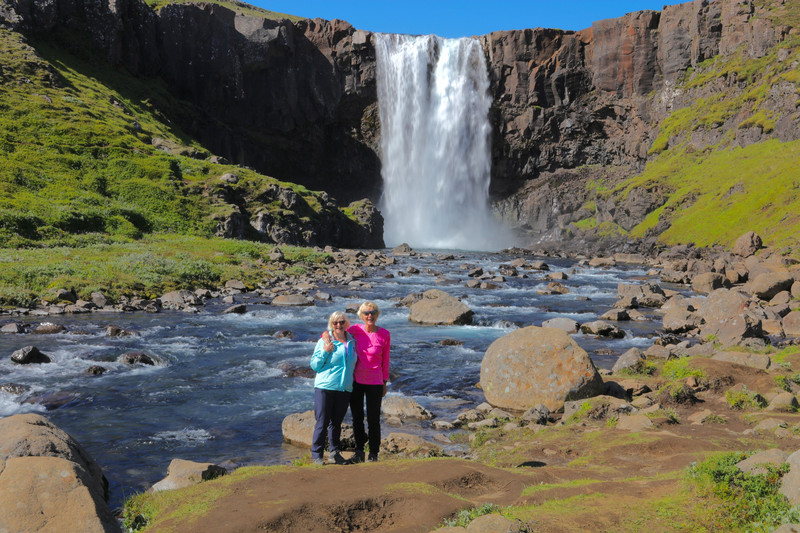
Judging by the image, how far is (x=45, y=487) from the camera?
21.8ft

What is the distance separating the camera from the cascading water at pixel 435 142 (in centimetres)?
10306

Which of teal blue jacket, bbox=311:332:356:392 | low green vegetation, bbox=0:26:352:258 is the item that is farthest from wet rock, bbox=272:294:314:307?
teal blue jacket, bbox=311:332:356:392

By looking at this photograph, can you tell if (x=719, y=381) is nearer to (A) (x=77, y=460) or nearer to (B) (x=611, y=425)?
(B) (x=611, y=425)

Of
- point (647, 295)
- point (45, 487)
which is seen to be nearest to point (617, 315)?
point (647, 295)

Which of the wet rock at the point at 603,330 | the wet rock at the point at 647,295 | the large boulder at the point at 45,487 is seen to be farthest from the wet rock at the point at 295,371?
the wet rock at the point at 647,295

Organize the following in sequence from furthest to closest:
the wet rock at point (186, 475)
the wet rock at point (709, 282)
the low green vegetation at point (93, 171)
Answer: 1. the low green vegetation at point (93, 171)
2. the wet rock at point (709, 282)
3. the wet rock at point (186, 475)

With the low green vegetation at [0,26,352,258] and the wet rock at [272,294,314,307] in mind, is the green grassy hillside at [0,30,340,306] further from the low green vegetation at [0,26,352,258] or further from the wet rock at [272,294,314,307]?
the wet rock at [272,294,314,307]

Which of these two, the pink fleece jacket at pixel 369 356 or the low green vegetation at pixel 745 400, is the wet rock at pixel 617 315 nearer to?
the low green vegetation at pixel 745 400

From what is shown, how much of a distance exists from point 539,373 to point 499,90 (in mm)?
102621

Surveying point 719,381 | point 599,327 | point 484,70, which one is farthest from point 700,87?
point 719,381

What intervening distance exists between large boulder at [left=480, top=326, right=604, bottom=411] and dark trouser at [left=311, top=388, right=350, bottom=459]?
20.3 ft

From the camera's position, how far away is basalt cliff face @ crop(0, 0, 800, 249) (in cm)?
10088

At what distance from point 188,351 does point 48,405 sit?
254 inches

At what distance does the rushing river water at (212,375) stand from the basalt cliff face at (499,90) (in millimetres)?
76793
